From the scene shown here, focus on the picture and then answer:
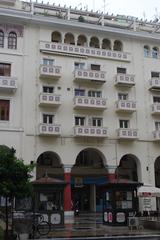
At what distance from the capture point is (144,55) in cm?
4356

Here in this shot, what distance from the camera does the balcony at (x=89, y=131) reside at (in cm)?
3744

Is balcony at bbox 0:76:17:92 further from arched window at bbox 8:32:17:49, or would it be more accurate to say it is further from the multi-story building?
arched window at bbox 8:32:17:49

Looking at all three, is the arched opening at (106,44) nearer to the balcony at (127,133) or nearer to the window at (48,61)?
the window at (48,61)

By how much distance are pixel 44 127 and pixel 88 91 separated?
266 inches

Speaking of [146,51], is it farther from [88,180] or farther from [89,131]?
[88,180]

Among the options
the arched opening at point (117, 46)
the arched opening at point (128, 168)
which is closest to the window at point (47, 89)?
the arched opening at point (117, 46)

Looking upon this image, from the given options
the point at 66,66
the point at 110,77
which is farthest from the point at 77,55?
the point at 110,77

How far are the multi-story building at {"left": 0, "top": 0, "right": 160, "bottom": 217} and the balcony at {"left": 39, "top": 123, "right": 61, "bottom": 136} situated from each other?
0.31ft

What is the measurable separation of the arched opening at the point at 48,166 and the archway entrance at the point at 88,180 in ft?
5.83

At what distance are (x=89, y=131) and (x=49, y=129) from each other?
4.07 m

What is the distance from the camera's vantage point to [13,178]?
18.1 metres

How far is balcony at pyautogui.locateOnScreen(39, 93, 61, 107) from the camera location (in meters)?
36.8

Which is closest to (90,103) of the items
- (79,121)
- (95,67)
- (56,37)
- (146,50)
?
(79,121)

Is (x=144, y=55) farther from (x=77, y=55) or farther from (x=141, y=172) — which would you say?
(x=141, y=172)
